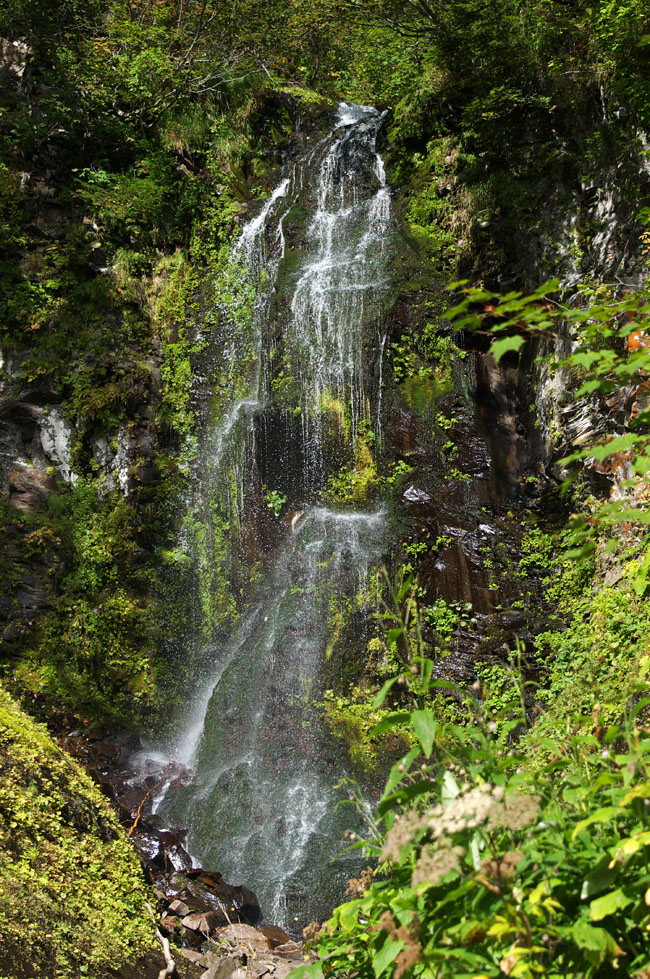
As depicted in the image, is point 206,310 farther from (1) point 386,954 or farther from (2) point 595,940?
(2) point 595,940

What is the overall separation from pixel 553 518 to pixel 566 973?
7035 millimetres

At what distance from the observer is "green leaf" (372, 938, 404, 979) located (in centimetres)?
135

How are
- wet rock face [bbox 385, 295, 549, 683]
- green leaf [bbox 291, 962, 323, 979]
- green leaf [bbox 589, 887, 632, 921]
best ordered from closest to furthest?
green leaf [bbox 589, 887, 632, 921] → green leaf [bbox 291, 962, 323, 979] → wet rock face [bbox 385, 295, 549, 683]

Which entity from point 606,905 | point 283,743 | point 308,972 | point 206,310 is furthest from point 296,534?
point 606,905

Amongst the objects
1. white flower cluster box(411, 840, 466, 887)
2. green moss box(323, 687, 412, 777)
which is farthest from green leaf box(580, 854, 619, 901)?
green moss box(323, 687, 412, 777)

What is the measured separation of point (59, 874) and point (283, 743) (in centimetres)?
345

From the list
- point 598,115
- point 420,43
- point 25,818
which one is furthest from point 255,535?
point 420,43

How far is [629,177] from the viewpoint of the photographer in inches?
272

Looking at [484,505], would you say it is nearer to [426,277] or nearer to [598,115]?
[426,277]

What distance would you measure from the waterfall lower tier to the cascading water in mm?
14

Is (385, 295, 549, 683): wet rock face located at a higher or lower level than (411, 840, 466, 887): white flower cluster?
higher

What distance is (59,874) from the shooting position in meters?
3.66

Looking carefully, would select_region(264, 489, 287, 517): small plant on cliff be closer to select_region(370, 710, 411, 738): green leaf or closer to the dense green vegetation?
the dense green vegetation

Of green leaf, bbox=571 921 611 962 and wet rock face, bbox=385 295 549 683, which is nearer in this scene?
green leaf, bbox=571 921 611 962
